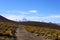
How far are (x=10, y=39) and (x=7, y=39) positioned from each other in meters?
0.49

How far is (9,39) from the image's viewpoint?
3609 cm

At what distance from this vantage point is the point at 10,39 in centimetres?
3609

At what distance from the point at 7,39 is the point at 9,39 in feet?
1.09

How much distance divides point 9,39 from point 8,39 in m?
0.26

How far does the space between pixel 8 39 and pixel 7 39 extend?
0.71ft

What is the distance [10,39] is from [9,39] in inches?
6.5

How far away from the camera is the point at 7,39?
36000 millimetres

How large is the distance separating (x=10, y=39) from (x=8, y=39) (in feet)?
1.24

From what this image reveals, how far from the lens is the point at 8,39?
3588 cm
